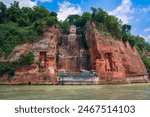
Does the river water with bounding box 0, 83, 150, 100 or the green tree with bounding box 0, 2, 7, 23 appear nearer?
the river water with bounding box 0, 83, 150, 100

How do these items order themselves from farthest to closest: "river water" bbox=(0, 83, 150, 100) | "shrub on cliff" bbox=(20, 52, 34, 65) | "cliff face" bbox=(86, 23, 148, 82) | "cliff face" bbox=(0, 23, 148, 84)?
1. "cliff face" bbox=(86, 23, 148, 82)
2. "shrub on cliff" bbox=(20, 52, 34, 65)
3. "cliff face" bbox=(0, 23, 148, 84)
4. "river water" bbox=(0, 83, 150, 100)

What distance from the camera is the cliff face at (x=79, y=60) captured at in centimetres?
3681

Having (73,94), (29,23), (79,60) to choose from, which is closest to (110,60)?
(79,60)

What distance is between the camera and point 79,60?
4356 cm

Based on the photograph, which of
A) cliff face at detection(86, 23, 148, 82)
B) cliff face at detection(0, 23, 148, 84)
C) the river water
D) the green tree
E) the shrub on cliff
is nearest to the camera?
the river water

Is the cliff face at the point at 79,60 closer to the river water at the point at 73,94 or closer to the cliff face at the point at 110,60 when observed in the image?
the cliff face at the point at 110,60

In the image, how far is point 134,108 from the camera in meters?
8.91

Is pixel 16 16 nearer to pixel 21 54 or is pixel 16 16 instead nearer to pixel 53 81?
pixel 21 54

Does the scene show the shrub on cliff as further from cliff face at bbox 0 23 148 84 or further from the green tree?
the green tree

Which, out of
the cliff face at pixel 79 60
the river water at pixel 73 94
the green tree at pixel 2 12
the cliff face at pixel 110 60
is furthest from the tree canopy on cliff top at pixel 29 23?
the river water at pixel 73 94

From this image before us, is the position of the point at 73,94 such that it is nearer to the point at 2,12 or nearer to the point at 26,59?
the point at 26,59

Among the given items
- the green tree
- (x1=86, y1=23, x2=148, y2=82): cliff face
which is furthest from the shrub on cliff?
the green tree

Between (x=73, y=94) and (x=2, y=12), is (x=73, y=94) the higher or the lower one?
the lower one

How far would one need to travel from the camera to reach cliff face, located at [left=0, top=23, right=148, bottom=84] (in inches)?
1449
